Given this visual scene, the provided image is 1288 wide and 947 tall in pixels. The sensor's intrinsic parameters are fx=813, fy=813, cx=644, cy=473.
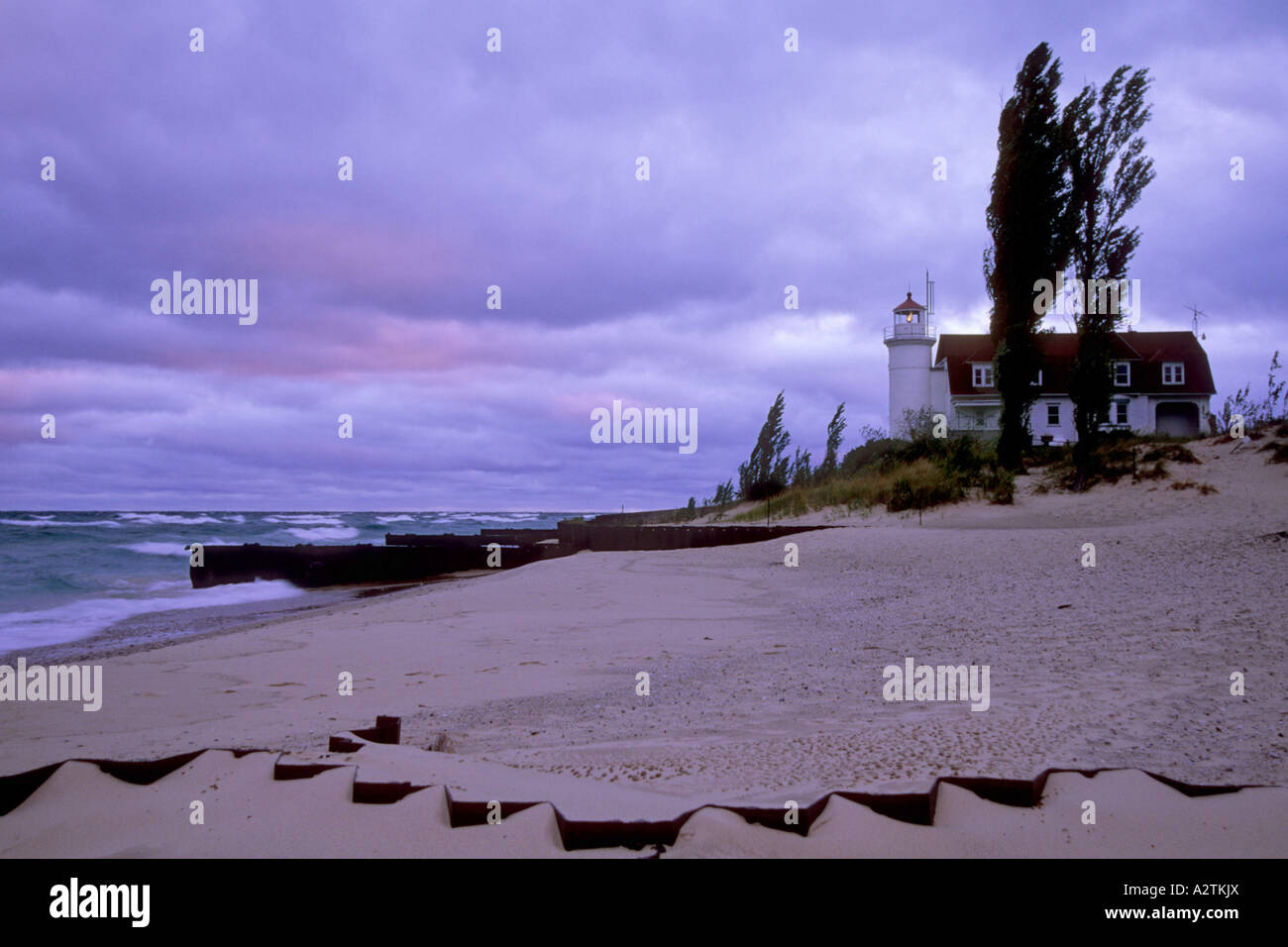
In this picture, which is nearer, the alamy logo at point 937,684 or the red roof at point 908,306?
the alamy logo at point 937,684

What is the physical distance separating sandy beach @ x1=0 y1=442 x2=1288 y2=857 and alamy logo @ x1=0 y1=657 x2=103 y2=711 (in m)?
0.19

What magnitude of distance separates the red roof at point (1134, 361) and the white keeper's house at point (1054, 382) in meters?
0.04

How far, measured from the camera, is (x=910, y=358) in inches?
1626

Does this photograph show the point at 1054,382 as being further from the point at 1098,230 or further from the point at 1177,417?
the point at 1098,230

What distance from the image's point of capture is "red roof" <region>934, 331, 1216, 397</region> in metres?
38.6

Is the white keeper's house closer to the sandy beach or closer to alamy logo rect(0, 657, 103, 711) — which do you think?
the sandy beach

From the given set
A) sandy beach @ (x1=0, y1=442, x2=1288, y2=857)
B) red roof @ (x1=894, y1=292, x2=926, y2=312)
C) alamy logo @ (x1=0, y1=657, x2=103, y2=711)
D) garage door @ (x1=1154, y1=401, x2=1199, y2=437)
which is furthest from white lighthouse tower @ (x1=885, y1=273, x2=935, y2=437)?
alamy logo @ (x1=0, y1=657, x2=103, y2=711)

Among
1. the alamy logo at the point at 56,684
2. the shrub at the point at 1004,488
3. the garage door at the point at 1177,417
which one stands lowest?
the alamy logo at the point at 56,684

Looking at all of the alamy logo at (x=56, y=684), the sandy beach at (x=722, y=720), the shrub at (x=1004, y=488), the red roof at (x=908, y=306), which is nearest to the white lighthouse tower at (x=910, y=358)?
the red roof at (x=908, y=306)

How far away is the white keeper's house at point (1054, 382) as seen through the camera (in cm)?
3847
